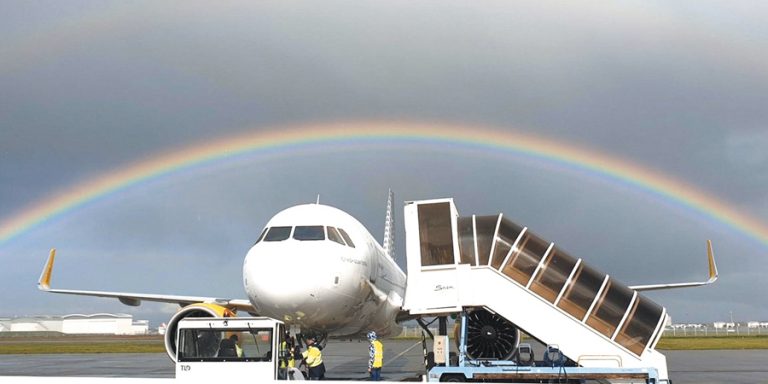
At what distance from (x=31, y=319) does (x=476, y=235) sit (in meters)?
150

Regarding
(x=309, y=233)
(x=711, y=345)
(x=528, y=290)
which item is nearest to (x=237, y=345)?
(x=309, y=233)

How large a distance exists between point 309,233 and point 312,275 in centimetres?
149

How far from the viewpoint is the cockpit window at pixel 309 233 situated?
13539 mm

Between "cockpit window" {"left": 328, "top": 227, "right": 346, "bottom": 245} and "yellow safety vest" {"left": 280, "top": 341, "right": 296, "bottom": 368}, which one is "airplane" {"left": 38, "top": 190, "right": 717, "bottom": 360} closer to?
"cockpit window" {"left": 328, "top": 227, "right": 346, "bottom": 245}

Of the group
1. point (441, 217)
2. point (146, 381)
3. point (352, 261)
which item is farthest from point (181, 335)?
point (146, 381)

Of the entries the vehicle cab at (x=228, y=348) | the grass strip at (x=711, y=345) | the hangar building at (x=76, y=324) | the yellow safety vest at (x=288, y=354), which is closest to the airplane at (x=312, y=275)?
the yellow safety vest at (x=288, y=354)

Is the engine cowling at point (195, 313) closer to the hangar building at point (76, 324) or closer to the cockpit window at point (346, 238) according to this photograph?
the cockpit window at point (346, 238)

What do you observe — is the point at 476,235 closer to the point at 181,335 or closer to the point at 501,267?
the point at 501,267

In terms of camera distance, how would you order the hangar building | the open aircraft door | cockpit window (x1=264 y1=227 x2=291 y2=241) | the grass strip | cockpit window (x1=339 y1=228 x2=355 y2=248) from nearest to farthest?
the open aircraft door
cockpit window (x1=264 y1=227 x2=291 y2=241)
cockpit window (x1=339 y1=228 x2=355 y2=248)
the grass strip
the hangar building

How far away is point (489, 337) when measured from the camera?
15.8m

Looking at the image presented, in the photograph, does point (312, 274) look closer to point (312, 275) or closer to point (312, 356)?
point (312, 275)

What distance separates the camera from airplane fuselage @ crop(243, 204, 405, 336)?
481 inches

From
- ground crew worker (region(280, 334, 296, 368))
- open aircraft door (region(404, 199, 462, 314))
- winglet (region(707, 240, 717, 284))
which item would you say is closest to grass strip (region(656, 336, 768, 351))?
winglet (region(707, 240, 717, 284))

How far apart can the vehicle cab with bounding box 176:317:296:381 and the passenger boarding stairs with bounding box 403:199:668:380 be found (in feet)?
9.91
